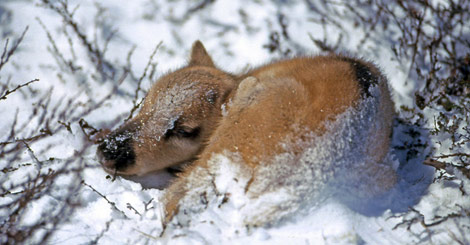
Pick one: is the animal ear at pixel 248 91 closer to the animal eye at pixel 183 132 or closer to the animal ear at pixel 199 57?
the animal eye at pixel 183 132

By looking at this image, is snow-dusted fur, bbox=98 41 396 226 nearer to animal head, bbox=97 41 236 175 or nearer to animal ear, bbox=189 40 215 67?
animal head, bbox=97 41 236 175

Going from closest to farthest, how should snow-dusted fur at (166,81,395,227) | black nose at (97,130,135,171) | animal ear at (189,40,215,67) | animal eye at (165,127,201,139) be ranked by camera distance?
snow-dusted fur at (166,81,395,227)
black nose at (97,130,135,171)
animal eye at (165,127,201,139)
animal ear at (189,40,215,67)

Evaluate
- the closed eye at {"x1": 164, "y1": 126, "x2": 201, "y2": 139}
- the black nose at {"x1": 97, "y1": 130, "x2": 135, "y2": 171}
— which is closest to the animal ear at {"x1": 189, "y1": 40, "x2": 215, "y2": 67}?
the closed eye at {"x1": 164, "y1": 126, "x2": 201, "y2": 139}

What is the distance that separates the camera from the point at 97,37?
21.4 feet

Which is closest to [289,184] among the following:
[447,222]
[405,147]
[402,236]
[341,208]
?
[341,208]

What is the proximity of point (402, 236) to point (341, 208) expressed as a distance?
0.61 metres

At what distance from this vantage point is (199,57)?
5309 millimetres

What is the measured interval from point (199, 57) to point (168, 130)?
52.1 inches

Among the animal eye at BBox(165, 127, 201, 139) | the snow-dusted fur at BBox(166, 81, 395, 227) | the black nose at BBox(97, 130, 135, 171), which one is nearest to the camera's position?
the snow-dusted fur at BBox(166, 81, 395, 227)

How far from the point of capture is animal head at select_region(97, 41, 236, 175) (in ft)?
14.1

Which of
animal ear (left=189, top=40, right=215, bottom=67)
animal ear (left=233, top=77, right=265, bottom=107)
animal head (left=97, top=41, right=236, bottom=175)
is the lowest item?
animal head (left=97, top=41, right=236, bottom=175)

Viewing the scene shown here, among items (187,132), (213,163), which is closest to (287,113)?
(213,163)

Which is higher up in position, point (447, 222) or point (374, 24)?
point (374, 24)

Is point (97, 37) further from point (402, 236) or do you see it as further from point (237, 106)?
point (402, 236)
